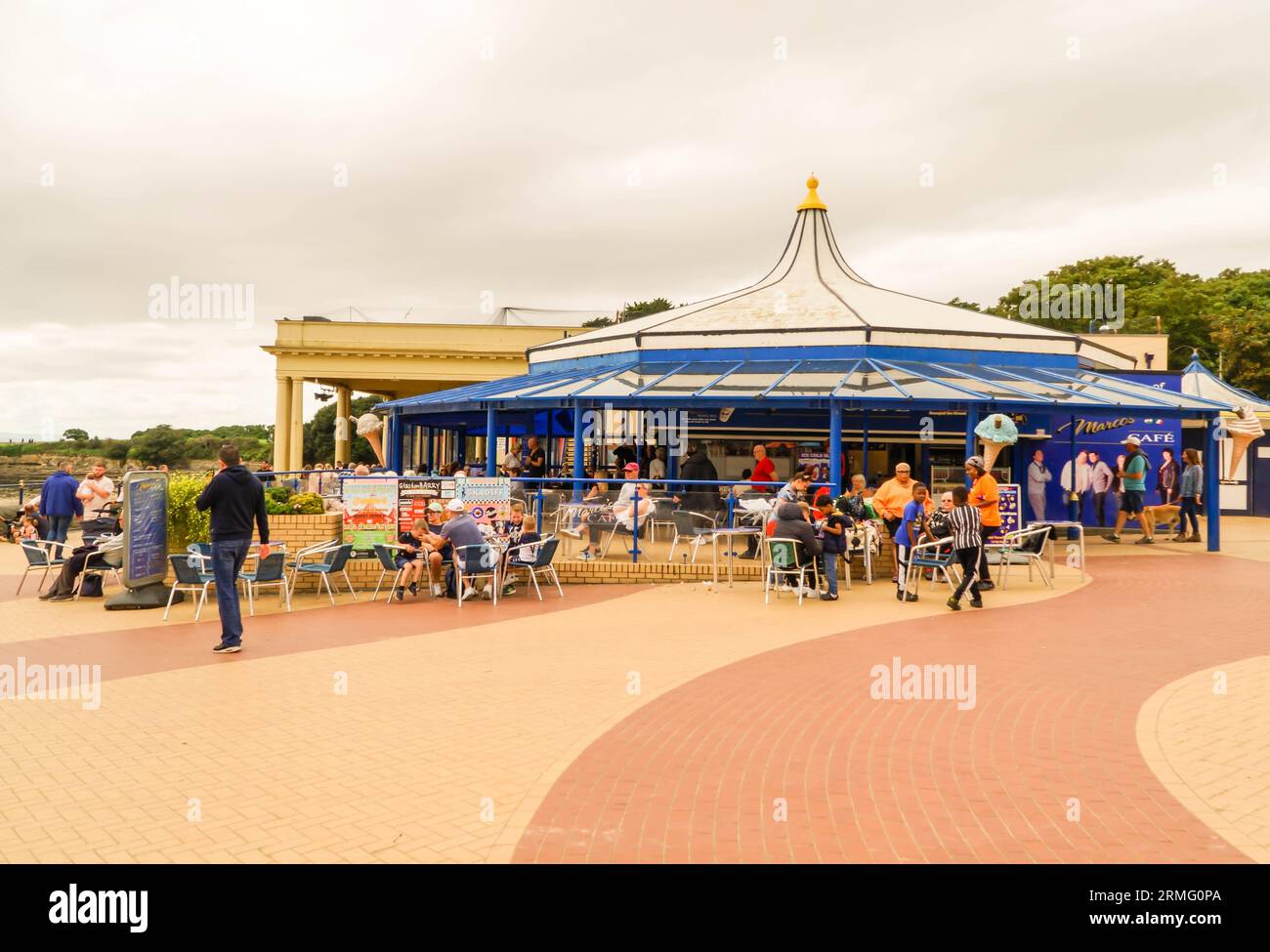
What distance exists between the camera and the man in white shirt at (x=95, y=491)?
49.5ft

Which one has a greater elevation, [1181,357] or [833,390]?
[1181,357]

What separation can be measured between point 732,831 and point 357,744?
2.56 metres

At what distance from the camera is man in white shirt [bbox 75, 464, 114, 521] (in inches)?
595

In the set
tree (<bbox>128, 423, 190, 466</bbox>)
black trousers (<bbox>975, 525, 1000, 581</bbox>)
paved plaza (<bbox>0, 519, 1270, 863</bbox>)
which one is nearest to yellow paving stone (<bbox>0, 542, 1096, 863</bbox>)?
paved plaza (<bbox>0, 519, 1270, 863</bbox>)

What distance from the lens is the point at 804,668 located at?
24.9 feet

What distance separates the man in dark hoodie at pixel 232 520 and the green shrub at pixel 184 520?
151 inches

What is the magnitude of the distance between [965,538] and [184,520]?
384 inches

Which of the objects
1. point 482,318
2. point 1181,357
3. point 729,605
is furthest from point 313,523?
point 1181,357

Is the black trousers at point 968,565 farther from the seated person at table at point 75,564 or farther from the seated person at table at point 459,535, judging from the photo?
the seated person at table at point 75,564

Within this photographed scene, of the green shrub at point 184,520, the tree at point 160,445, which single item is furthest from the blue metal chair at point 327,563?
the tree at point 160,445

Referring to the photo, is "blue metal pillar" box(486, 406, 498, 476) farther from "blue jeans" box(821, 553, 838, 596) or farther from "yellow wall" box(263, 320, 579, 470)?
"yellow wall" box(263, 320, 579, 470)

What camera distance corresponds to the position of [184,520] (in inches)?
473

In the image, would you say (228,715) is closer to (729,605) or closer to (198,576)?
(198,576)

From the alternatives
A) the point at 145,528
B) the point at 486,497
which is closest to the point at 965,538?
the point at 486,497
